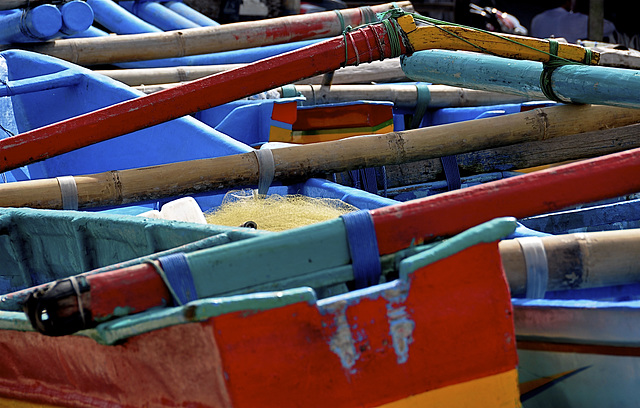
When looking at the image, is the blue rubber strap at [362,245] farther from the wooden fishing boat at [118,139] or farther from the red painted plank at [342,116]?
the red painted plank at [342,116]

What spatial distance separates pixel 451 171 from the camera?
123 inches

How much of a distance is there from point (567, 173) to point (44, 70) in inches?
127

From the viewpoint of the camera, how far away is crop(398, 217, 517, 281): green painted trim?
1421 mm

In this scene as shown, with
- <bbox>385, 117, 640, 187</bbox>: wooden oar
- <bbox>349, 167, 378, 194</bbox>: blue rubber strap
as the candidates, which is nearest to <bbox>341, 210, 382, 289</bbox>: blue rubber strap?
<bbox>349, 167, 378, 194</bbox>: blue rubber strap

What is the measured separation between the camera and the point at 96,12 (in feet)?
18.8

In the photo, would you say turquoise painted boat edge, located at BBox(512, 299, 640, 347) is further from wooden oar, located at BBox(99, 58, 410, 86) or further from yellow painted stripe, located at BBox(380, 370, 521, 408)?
wooden oar, located at BBox(99, 58, 410, 86)

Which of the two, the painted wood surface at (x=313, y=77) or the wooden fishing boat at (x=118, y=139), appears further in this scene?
the painted wood surface at (x=313, y=77)

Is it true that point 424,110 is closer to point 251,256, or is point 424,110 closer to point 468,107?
point 468,107

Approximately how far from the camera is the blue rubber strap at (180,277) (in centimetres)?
144

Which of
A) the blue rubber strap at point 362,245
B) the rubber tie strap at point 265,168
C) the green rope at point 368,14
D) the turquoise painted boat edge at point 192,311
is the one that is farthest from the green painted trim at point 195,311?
the green rope at point 368,14

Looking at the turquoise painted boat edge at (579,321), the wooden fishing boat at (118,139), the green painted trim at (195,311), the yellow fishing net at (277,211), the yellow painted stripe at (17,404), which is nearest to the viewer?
the green painted trim at (195,311)

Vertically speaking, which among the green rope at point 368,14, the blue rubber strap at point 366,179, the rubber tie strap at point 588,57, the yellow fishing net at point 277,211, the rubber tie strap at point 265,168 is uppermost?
the green rope at point 368,14

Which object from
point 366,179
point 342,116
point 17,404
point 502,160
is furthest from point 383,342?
point 342,116

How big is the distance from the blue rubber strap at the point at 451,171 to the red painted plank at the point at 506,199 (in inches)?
58.7
